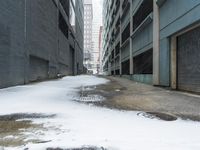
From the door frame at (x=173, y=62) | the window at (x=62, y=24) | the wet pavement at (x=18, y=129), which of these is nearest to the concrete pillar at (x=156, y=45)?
the door frame at (x=173, y=62)

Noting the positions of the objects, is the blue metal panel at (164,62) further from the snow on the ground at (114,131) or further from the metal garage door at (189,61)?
the snow on the ground at (114,131)

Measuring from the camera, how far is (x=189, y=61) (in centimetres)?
1088

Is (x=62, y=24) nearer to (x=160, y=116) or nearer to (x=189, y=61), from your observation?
(x=189, y=61)

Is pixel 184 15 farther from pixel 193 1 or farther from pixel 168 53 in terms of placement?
pixel 168 53

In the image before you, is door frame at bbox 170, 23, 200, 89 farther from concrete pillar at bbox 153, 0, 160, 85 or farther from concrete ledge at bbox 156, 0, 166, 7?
concrete ledge at bbox 156, 0, 166, 7

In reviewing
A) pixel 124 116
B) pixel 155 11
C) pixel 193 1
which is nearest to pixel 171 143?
pixel 124 116

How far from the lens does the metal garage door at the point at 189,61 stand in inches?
394

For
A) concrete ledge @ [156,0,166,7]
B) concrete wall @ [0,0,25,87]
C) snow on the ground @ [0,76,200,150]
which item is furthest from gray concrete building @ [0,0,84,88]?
concrete ledge @ [156,0,166,7]

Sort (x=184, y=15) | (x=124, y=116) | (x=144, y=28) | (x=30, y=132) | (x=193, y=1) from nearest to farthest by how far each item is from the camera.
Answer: (x=30, y=132) → (x=124, y=116) → (x=193, y=1) → (x=184, y=15) → (x=144, y=28)

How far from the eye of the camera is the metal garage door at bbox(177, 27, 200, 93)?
394 inches

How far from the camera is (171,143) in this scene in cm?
337

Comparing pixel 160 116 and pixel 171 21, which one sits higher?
pixel 171 21

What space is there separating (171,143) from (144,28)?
17.3 m

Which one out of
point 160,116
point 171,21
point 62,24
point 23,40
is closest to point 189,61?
point 171,21
